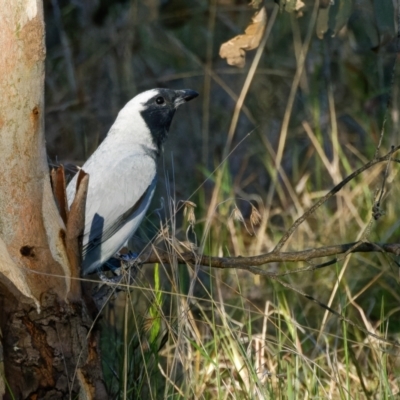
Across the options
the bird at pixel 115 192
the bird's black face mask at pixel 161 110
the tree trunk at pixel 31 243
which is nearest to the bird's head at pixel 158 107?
the bird's black face mask at pixel 161 110

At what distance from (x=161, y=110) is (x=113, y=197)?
825mm

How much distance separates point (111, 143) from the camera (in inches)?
155

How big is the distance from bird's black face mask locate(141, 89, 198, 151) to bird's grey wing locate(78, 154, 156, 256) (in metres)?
0.52

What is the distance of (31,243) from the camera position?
255 centimetres

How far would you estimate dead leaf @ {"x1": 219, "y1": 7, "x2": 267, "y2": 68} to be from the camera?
2.91 metres

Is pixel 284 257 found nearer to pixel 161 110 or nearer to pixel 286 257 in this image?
pixel 286 257

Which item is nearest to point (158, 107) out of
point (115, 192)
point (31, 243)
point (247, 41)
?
point (115, 192)

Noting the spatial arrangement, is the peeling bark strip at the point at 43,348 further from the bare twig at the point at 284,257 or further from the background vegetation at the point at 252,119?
the background vegetation at the point at 252,119

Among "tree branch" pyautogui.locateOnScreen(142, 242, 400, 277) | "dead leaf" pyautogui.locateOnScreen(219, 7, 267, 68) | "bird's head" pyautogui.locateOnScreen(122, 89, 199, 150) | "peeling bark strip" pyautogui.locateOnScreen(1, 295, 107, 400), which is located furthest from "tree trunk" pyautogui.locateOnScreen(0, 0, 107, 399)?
"bird's head" pyautogui.locateOnScreen(122, 89, 199, 150)

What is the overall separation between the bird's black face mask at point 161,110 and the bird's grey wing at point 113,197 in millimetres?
520

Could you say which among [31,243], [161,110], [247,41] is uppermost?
[247,41]

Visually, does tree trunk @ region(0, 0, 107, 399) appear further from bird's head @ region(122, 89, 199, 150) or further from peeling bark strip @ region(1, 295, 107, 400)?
bird's head @ region(122, 89, 199, 150)

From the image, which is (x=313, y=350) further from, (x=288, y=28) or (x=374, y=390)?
(x=288, y=28)

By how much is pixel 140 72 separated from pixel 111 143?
262cm
